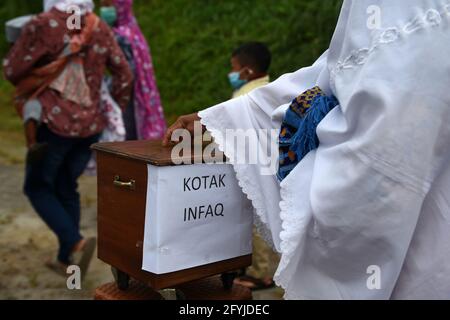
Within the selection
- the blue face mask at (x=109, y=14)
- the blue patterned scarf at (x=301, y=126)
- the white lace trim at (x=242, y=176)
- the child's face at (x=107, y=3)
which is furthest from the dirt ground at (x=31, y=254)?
the blue patterned scarf at (x=301, y=126)

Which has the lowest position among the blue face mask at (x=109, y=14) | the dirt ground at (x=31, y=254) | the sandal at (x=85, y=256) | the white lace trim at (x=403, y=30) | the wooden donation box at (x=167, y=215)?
the dirt ground at (x=31, y=254)

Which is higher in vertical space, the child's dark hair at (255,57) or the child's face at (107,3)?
the child's face at (107,3)

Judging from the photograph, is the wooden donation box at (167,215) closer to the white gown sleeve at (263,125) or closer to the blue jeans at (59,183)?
the white gown sleeve at (263,125)

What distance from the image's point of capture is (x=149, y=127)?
15.0 ft

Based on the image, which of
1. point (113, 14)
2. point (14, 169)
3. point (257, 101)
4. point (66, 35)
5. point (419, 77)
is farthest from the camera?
point (14, 169)

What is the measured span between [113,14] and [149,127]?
32.6 inches

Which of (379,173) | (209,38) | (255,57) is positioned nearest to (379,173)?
(379,173)

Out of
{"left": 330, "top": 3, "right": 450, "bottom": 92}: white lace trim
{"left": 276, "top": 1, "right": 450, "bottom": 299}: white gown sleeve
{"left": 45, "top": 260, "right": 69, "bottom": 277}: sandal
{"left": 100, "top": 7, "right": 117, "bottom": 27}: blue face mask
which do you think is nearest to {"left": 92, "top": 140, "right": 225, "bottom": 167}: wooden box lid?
{"left": 276, "top": 1, "right": 450, "bottom": 299}: white gown sleeve

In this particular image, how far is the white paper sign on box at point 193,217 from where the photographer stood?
1.85 m

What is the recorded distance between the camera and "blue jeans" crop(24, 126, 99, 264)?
369cm

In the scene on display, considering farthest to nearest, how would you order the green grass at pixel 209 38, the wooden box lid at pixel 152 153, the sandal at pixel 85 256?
the green grass at pixel 209 38 < the sandal at pixel 85 256 < the wooden box lid at pixel 152 153

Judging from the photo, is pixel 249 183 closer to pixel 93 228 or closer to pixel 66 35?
pixel 66 35
